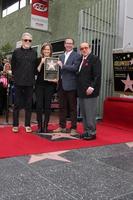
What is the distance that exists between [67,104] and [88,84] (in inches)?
36.4

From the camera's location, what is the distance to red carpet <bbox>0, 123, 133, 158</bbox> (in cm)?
576

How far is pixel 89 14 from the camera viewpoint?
29.2 ft

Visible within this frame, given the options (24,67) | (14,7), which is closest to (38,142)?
(24,67)

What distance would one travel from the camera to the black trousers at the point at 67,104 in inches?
280

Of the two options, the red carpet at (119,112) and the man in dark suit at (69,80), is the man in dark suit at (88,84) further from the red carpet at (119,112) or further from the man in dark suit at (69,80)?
the red carpet at (119,112)

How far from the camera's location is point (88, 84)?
21.8 feet

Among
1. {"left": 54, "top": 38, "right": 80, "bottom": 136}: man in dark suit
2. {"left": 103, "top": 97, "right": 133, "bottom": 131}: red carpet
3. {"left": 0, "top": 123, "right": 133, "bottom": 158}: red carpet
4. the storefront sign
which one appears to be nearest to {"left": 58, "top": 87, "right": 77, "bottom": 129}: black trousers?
{"left": 54, "top": 38, "right": 80, "bottom": 136}: man in dark suit

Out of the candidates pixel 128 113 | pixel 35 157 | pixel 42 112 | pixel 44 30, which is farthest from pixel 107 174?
pixel 44 30

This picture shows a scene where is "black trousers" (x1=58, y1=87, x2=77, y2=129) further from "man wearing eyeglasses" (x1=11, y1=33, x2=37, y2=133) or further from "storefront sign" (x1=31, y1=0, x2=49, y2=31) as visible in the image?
"storefront sign" (x1=31, y1=0, x2=49, y2=31)

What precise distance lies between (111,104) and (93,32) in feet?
6.02

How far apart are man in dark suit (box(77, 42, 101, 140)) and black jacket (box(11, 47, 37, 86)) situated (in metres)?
0.90

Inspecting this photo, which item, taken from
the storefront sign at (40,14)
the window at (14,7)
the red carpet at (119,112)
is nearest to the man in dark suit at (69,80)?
the red carpet at (119,112)

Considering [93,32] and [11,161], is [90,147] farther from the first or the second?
[93,32]

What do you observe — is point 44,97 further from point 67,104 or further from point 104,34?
point 104,34
